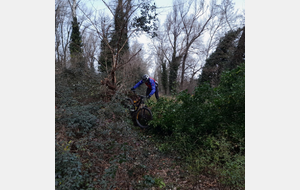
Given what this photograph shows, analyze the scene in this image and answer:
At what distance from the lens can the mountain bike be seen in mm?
6086

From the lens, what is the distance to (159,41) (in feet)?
76.1

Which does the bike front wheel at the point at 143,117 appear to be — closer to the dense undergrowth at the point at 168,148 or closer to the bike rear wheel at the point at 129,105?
the bike rear wheel at the point at 129,105

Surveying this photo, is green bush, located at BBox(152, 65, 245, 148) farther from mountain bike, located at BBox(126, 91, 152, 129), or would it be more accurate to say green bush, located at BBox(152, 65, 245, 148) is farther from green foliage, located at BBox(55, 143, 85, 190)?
green foliage, located at BBox(55, 143, 85, 190)

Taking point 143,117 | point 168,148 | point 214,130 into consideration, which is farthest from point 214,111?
point 143,117

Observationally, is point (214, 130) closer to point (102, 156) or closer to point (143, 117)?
point (143, 117)

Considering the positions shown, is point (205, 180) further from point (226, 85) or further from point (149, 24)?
point (149, 24)

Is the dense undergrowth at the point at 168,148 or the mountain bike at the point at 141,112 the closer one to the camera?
the dense undergrowth at the point at 168,148

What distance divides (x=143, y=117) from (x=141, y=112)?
20cm

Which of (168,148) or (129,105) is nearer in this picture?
(168,148)

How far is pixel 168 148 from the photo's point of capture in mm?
4684

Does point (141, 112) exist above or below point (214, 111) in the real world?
below

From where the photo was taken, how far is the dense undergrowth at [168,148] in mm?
3016

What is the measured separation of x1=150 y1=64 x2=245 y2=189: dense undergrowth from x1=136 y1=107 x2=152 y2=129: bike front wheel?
1069 millimetres

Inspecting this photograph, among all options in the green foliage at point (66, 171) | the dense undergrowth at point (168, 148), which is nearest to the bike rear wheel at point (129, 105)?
the dense undergrowth at point (168, 148)
